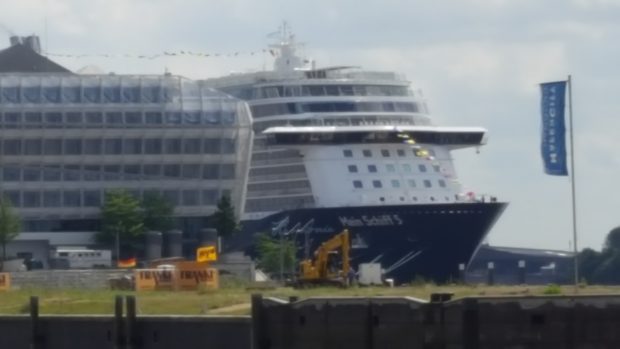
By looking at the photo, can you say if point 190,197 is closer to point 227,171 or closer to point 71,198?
point 227,171

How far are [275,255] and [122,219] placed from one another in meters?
12.3

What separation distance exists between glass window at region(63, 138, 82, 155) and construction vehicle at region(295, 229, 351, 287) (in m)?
38.1

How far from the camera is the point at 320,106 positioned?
134 meters

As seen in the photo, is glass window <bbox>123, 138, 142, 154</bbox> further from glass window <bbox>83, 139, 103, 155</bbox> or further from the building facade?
glass window <bbox>83, 139, 103, 155</bbox>

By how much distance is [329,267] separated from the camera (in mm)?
85812

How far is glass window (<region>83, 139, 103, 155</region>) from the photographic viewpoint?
4929 inches

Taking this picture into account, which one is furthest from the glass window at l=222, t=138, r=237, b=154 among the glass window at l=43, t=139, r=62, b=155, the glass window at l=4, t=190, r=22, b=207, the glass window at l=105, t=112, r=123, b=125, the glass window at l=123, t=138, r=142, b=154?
the glass window at l=4, t=190, r=22, b=207

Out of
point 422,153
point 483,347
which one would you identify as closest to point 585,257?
point 422,153

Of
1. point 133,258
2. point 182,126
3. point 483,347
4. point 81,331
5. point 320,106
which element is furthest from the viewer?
point 320,106

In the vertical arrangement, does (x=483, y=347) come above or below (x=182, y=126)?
below

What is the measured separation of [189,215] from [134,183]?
3641mm

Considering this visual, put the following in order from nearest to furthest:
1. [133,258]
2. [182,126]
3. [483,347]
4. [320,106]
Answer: [483,347] < [133,258] < [182,126] < [320,106]

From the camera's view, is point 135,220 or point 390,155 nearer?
point 135,220

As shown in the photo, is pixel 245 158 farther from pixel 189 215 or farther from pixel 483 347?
pixel 483 347
